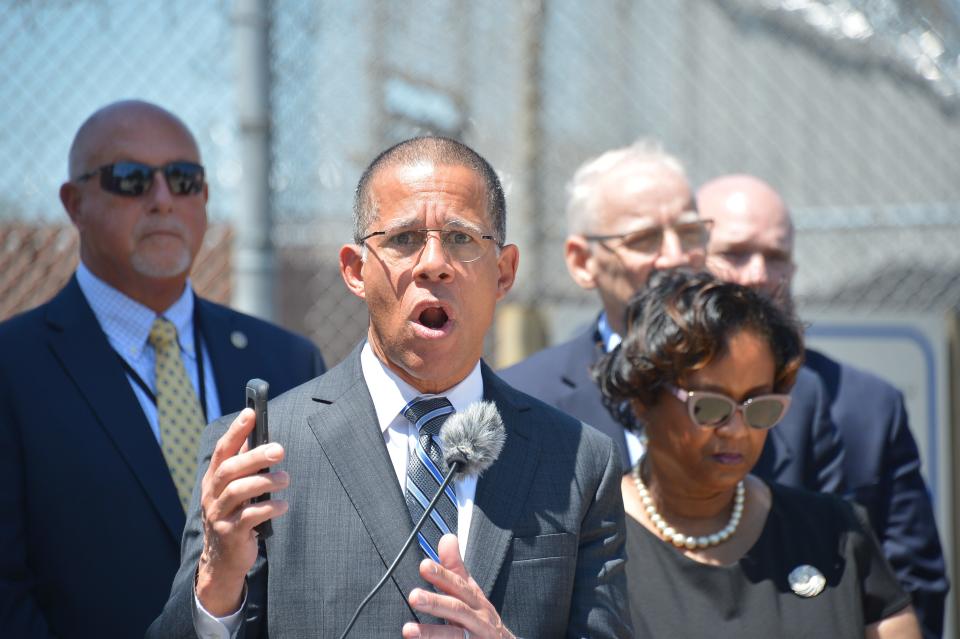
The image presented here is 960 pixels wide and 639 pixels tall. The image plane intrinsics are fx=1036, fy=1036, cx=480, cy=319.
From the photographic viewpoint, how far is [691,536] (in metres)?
2.74

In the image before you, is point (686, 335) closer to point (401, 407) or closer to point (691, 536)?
point (691, 536)

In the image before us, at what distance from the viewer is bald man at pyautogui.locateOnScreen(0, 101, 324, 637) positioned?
2.72 m

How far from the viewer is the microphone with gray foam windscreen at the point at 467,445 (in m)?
1.82

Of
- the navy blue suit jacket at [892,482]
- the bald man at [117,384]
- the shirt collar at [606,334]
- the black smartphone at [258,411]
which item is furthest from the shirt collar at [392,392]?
the navy blue suit jacket at [892,482]

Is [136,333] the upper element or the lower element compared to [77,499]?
upper

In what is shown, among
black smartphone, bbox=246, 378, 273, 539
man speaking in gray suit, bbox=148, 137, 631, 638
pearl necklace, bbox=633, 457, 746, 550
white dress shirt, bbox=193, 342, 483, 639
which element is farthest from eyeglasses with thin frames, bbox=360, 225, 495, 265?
pearl necklace, bbox=633, 457, 746, 550

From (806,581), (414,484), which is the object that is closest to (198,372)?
(414,484)

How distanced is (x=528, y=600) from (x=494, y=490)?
0.70 feet

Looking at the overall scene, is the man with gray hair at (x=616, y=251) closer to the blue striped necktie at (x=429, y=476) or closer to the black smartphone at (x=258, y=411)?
the blue striped necktie at (x=429, y=476)

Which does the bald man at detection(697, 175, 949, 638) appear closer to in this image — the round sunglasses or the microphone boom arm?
the round sunglasses

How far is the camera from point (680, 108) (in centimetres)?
557

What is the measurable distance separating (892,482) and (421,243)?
7.83ft

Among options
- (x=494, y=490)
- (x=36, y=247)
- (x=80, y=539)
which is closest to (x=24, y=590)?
(x=80, y=539)

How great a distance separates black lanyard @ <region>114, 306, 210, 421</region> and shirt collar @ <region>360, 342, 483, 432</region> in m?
1.17
